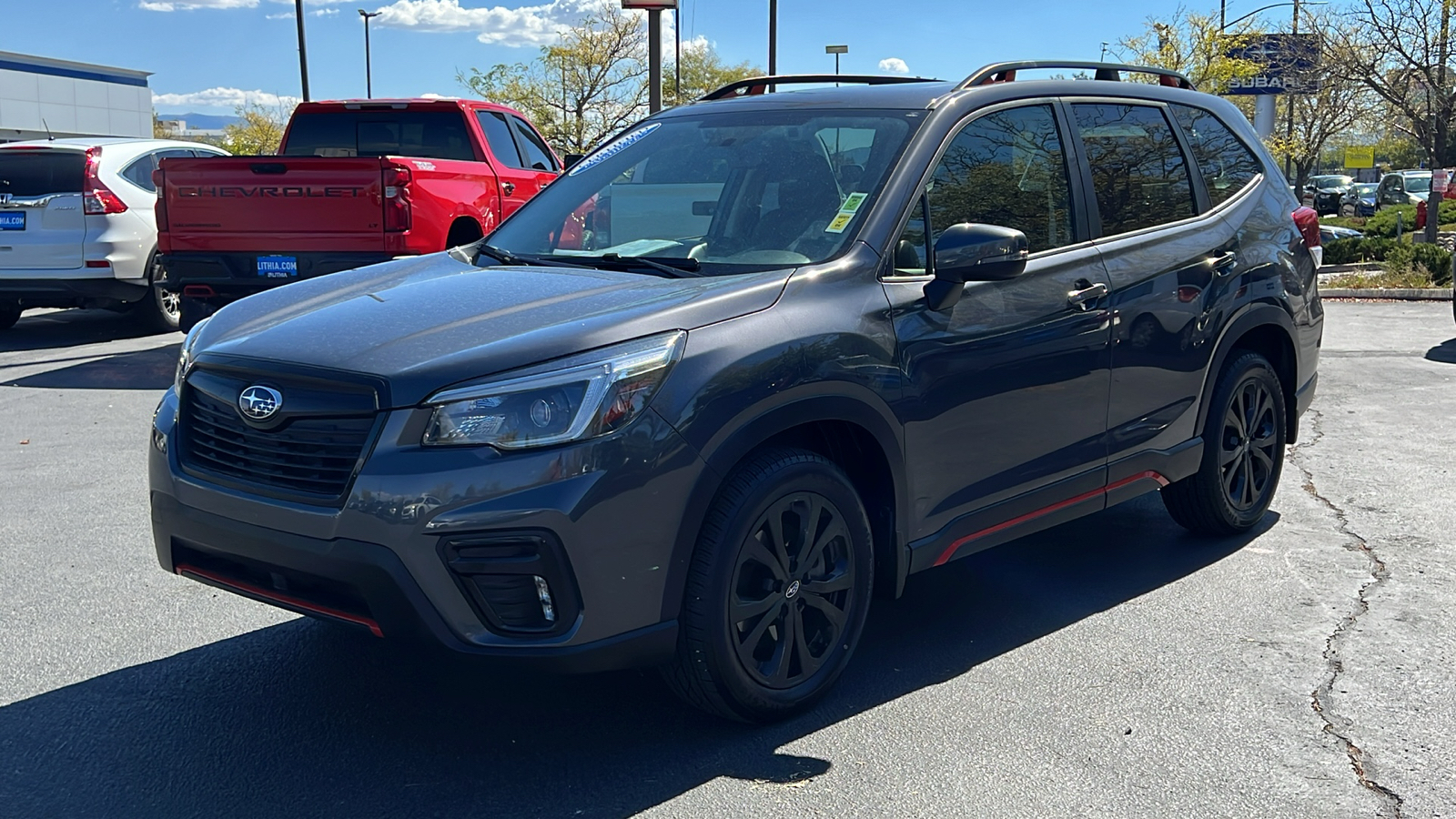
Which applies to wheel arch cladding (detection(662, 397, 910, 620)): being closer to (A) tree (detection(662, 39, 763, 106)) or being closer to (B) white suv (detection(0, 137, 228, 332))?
(B) white suv (detection(0, 137, 228, 332))

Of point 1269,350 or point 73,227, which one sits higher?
point 73,227

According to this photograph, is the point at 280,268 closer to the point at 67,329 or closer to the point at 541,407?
the point at 67,329

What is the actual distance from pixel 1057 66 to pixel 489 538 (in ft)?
9.75

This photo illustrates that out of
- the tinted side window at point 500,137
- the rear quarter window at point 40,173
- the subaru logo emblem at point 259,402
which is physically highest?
the tinted side window at point 500,137

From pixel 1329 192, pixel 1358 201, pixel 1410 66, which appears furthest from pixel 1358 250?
pixel 1329 192

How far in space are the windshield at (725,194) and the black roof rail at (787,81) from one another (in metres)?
0.40

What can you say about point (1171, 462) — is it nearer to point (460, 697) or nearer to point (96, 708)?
point (460, 697)

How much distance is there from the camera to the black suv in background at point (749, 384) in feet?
10.3

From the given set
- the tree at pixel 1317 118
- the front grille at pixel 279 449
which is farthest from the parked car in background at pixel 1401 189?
the front grille at pixel 279 449

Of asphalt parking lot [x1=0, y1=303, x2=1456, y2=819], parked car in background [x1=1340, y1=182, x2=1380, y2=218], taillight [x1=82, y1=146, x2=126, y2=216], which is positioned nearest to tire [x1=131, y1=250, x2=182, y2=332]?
taillight [x1=82, y1=146, x2=126, y2=216]

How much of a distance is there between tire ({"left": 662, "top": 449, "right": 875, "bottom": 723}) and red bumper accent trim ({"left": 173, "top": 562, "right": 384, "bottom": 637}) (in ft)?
2.54

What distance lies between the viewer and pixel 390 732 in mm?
3656

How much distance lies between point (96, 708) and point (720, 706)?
179cm

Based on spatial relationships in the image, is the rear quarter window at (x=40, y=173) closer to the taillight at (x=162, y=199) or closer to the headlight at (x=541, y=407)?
the taillight at (x=162, y=199)
